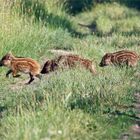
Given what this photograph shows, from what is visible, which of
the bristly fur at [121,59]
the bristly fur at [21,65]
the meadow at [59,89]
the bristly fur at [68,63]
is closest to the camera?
the meadow at [59,89]

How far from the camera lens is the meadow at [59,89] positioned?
22.1 feet

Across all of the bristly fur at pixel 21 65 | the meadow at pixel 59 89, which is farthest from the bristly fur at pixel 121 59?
the bristly fur at pixel 21 65

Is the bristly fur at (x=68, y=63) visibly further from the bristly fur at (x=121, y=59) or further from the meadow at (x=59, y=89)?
the bristly fur at (x=121, y=59)

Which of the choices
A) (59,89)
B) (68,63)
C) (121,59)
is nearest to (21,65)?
(68,63)

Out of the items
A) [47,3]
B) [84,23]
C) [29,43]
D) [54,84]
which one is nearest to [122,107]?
[54,84]

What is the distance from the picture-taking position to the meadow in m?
6.72

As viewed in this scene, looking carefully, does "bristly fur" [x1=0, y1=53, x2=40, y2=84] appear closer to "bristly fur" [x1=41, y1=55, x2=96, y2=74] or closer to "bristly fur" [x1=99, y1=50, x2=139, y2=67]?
"bristly fur" [x1=41, y1=55, x2=96, y2=74]

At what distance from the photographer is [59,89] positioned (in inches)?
338

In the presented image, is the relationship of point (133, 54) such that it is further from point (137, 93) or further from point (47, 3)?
point (47, 3)

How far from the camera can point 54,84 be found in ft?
29.7

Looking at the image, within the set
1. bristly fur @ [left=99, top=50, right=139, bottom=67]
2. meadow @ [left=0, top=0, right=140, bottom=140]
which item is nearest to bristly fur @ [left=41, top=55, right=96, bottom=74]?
meadow @ [left=0, top=0, right=140, bottom=140]

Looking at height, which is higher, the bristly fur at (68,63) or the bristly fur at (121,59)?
the bristly fur at (121,59)

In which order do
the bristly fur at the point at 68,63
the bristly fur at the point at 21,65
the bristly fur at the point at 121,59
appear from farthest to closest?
the bristly fur at the point at 121,59
the bristly fur at the point at 68,63
the bristly fur at the point at 21,65

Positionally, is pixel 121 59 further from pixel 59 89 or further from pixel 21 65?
pixel 59 89
